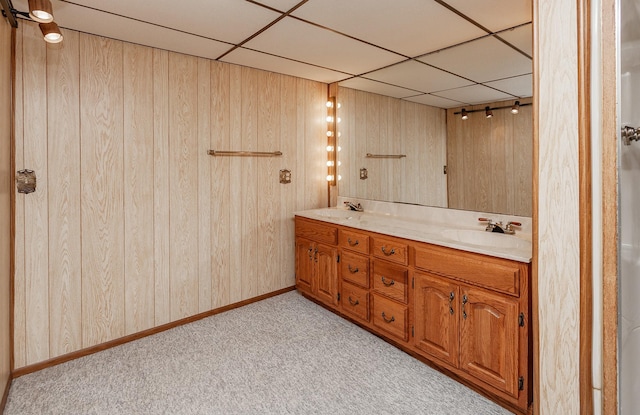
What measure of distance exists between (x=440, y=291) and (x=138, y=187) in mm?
2335

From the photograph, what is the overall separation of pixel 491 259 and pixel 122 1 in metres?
2.52

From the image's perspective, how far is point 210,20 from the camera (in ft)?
7.36

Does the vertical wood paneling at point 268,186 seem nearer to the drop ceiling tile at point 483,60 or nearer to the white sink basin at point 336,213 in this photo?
the white sink basin at point 336,213

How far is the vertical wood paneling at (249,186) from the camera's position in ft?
10.8

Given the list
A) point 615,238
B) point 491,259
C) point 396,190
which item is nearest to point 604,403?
point 615,238

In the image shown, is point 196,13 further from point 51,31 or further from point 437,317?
point 437,317

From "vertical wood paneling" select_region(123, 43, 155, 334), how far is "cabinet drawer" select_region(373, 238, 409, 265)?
1.79 meters

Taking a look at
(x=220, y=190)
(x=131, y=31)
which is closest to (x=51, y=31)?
(x=131, y=31)

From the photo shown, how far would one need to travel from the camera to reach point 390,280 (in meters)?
2.53

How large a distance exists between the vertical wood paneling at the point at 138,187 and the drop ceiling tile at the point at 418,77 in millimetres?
1985

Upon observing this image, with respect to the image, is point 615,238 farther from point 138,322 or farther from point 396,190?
point 138,322

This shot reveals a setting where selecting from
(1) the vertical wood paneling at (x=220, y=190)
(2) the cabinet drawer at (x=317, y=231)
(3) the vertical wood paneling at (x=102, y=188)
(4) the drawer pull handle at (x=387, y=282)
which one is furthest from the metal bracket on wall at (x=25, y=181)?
(4) the drawer pull handle at (x=387, y=282)

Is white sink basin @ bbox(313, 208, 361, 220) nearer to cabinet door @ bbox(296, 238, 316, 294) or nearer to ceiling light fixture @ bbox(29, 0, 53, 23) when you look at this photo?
cabinet door @ bbox(296, 238, 316, 294)

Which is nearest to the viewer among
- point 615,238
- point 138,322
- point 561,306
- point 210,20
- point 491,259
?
point 615,238
